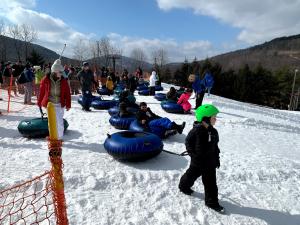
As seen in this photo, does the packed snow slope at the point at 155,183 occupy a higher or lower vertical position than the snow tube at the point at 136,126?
lower

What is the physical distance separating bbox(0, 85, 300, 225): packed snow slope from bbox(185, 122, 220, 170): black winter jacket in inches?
30.8

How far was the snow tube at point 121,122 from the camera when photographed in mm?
9602

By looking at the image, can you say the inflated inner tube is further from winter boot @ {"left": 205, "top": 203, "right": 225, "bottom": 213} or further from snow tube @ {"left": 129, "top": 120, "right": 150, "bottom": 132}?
winter boot @ {"left": 205, "top": 203, "right": 225, "bottom": 213}

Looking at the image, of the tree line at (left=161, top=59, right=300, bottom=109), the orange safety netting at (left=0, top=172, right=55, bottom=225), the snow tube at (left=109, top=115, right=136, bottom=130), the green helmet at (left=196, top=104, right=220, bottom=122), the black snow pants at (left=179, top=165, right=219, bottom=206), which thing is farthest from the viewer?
the tree line at (left=161, top=59, right=300, bottom=109)

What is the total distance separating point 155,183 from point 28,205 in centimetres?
223

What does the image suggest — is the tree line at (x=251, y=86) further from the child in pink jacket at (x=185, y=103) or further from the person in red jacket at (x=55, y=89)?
the person in red jacket at (x=55, y=89)

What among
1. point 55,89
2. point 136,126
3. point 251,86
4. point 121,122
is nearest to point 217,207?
point 136,126

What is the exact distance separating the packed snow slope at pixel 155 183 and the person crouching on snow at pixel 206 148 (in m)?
0.31

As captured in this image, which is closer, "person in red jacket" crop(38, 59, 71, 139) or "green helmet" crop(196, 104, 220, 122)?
"green helmet" crop(196, 104, 220, 122)

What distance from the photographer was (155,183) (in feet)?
18.8

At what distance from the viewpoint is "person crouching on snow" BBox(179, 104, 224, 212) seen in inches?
182

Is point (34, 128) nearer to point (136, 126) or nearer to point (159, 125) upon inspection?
point (136, 126)

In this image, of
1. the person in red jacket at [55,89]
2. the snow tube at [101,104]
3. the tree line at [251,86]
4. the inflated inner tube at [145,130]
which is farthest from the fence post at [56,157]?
the tree line at [251,86]

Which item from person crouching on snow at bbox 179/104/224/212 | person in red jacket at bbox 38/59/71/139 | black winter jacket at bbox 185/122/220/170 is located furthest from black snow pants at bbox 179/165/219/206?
person in red jacket at bbox 38/59/71/139
